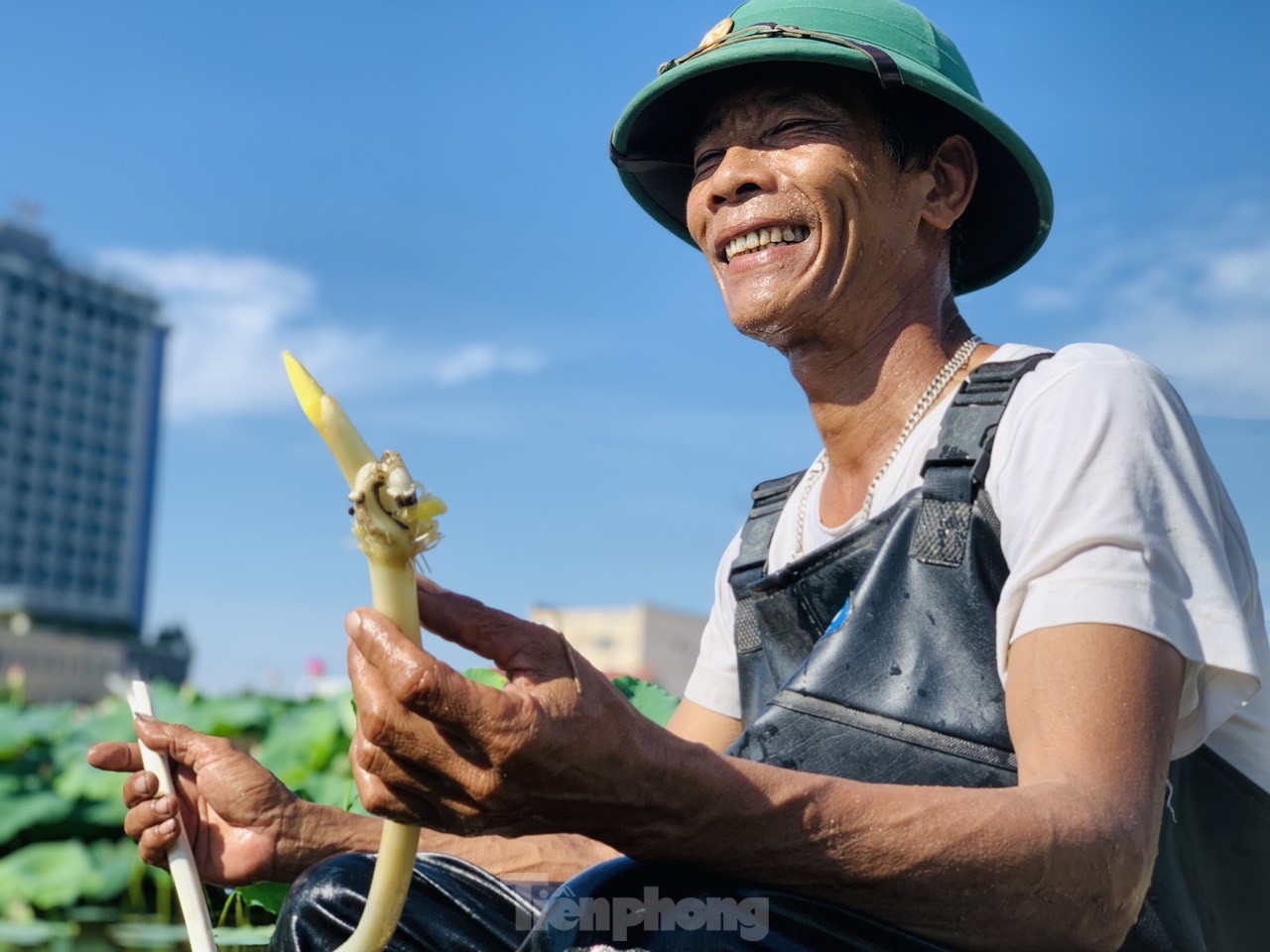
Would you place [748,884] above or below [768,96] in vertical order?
below

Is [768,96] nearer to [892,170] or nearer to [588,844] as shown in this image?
[892,170]

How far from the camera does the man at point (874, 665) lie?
129 centimetres

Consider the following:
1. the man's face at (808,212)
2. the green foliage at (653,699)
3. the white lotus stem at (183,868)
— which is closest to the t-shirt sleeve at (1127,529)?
the man's face at (808,212)

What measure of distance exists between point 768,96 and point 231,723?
690 centimetres

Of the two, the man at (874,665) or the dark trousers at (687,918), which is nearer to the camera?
the man at (874,665)

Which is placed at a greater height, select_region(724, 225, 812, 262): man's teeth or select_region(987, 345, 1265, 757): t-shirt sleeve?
select_region(724, 225, 812, 262): man's teeth

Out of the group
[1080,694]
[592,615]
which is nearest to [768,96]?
[1080,694]

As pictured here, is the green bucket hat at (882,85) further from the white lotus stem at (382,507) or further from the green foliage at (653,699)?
the green foliage at (653,699)

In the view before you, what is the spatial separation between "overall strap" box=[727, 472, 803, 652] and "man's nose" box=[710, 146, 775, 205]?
53 cm

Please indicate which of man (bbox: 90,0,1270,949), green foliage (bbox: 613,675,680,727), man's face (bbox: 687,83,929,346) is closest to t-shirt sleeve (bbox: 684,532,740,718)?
man (bbox: 90,0,1270,949)

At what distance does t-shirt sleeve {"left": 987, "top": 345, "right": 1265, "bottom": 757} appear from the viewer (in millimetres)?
1502

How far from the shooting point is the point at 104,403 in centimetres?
10231

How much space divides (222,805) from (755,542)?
958mm

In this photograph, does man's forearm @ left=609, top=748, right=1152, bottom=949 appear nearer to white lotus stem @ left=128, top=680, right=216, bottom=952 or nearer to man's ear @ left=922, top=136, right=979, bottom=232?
white lotus stem @ left=128, top=680, right=216, bottom=952
